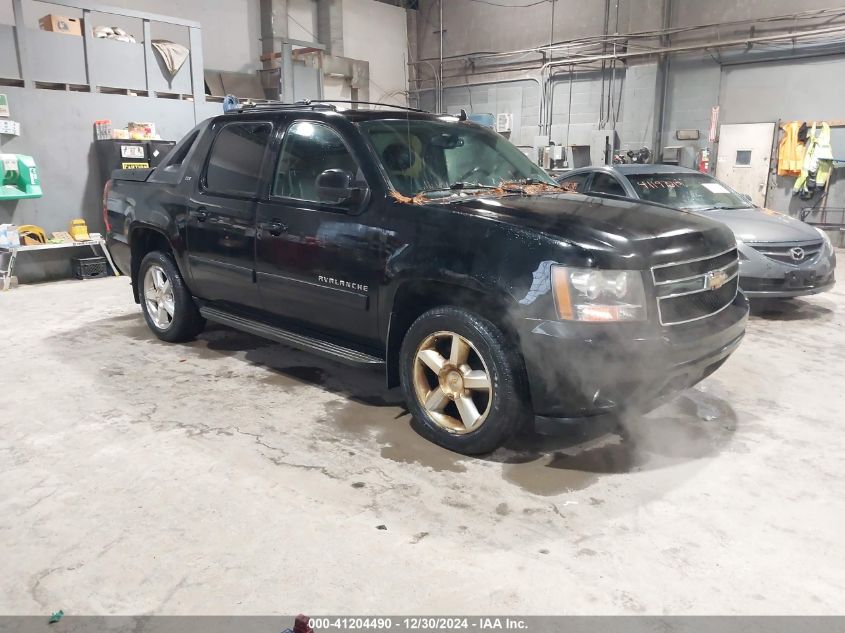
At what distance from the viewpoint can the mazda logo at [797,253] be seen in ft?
18.6

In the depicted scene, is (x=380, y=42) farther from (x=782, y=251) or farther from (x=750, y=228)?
(x=782, y=251)

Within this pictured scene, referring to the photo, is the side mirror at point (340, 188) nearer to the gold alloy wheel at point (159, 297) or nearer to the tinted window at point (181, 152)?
the tinted window at point (181, 152)

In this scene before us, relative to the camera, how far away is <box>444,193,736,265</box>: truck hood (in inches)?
111

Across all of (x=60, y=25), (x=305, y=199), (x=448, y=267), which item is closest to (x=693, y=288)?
(x=448, y=267)

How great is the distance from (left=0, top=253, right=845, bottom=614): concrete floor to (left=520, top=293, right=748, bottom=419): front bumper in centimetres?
40

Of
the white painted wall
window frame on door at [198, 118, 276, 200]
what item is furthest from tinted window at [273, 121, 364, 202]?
the white painted wall

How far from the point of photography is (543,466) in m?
3.10

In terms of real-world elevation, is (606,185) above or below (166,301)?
above

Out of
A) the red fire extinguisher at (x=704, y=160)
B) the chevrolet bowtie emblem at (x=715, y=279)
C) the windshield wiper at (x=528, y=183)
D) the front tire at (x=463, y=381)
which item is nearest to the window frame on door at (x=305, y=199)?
the front tire at (x=463, y=381)

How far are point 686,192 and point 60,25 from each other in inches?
300

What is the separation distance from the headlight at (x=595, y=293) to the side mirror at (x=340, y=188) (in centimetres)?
120

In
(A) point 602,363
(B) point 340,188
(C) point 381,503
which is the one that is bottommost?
(C) point 381,503

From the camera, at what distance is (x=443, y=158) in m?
3.76

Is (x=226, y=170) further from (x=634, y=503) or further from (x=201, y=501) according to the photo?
(x=634, y=503)
